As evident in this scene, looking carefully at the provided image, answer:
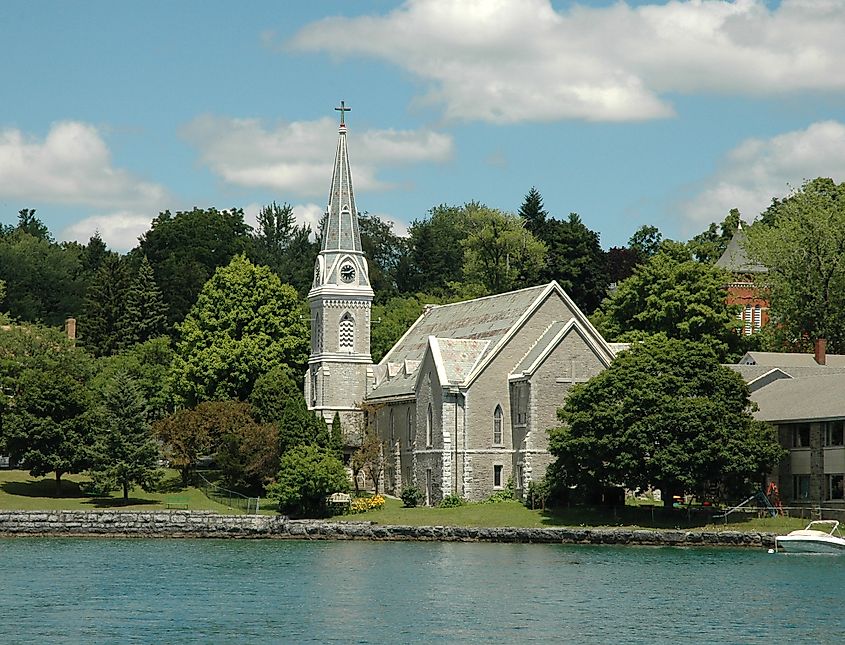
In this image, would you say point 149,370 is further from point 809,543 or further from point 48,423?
point 809,543

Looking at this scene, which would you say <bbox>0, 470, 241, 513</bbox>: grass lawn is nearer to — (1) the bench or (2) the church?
(1) the bench

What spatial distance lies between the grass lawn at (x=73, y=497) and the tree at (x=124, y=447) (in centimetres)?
117

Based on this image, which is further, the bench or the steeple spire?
the steeple spire

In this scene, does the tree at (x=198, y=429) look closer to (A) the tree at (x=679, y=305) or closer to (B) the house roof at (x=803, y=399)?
(A) the tree at (x=679, y=305)

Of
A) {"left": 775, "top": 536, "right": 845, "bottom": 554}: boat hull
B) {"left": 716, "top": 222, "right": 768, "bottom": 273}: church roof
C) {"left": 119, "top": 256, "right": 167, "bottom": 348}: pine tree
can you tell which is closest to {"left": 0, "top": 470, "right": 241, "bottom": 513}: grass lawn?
{"left": 775, "top": 536, "right": 845, "bottom": 554}: boat hull

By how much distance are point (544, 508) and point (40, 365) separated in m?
32.0

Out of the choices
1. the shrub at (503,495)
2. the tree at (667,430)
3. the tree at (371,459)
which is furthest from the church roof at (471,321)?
the tree at (667,430)

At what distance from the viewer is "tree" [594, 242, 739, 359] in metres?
88.4

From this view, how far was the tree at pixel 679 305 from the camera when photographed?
290 ft

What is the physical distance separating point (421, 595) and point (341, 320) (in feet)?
137

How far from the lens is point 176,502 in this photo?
247 ft

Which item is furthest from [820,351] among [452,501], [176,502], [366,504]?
[176,502]

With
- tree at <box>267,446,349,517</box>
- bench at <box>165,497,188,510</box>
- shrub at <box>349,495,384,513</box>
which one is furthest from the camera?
bench at <box>165,497,188,510</box>

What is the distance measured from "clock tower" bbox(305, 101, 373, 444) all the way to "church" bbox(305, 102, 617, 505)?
0.06 metres
